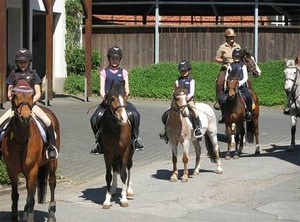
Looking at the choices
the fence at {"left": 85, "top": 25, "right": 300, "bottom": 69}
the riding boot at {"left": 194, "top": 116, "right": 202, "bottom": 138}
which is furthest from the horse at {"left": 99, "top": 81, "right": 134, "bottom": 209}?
the fence at {"left": 85, "top": 25, "right": 300, "bottom": 69}

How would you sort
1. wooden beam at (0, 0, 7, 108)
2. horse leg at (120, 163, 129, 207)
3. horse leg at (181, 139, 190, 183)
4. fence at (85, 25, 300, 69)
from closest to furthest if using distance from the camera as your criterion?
horse leg at (120, 163, 129, 207)
horse leg at (181, 139, 190, 183)
wooden beam at (0, 0, 7, 108)
fence at (85, 25, 300, 69)

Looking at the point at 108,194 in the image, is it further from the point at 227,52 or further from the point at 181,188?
the point at 227,52

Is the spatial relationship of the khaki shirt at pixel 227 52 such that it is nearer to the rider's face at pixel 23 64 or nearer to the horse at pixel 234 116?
the horse at pixel 234 116

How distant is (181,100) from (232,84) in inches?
128

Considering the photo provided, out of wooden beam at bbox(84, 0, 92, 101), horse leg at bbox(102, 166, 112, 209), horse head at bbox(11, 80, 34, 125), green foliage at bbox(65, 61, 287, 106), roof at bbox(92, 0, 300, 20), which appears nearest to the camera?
horse head at bbox(11, 80, 34, 125)

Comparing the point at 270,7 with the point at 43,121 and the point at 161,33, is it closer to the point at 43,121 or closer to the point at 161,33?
the point at 161,33

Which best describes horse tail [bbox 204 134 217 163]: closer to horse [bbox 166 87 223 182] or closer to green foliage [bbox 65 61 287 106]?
horse [bbox 166 87 223 182]

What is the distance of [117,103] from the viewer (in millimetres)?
10727

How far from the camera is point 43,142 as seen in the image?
9.87 metres

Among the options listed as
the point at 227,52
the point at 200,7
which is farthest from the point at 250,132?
the point at 200,7

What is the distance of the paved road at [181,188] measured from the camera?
10586mm

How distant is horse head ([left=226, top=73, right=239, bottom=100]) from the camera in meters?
15.9

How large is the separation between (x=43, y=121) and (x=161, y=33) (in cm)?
2093

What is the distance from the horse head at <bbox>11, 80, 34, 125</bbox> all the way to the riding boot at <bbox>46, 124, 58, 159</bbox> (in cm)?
93
